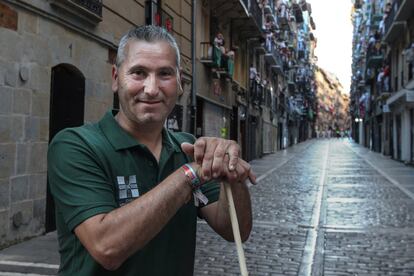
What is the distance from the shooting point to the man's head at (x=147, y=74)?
1713mm

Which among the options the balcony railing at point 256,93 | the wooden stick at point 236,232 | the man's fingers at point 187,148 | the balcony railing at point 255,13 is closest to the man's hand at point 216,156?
the man's fingers at point 187,148

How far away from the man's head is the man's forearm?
1.21 ft

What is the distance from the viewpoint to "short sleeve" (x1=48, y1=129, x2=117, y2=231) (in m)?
1.50

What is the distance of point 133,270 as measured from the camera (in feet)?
Result: 5.27

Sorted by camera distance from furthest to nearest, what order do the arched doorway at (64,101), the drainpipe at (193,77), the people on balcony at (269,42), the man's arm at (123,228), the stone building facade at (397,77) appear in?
1. the people on balcony at (269,42)
2. the stone building facade at (397,77)
3. the drainpipe at (193,77)
4. the arched doorway at (64,101)
5. the man's arm at (123,228)

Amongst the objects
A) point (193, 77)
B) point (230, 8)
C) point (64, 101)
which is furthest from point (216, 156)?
point (230, 8)

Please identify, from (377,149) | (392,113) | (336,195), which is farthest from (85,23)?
(377,149)

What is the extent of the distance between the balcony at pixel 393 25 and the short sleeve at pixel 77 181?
85.1 ft

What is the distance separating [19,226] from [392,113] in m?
28.8

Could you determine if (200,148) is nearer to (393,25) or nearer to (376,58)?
(393,25)

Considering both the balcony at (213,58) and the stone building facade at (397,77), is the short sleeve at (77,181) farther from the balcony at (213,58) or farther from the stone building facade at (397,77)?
the stone building facade at (397,77)

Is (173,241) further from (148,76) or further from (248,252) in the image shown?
(248,252)

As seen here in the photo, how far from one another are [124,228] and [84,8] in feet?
25.6

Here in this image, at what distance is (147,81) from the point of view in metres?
1.72
